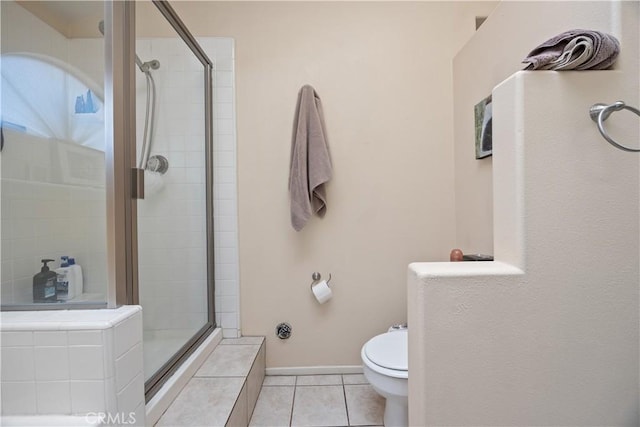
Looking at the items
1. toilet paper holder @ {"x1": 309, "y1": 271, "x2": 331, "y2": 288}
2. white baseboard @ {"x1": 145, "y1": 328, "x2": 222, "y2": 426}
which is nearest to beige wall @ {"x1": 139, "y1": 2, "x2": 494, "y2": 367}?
toilet paper holder @ {"x1": 309, "y1": 271, "x2": 331, "y2": 288}

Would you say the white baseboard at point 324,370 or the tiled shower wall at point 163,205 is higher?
the tiled shower wall at point 163,205

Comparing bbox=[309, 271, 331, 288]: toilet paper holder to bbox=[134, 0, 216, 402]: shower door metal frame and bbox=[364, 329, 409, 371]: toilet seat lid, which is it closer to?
bbox=[364, 329, 409, 371]: toilet seat lid

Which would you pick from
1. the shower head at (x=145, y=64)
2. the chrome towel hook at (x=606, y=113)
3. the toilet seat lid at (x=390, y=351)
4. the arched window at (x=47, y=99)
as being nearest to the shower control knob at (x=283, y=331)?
the toilet seat lid at (x=390, y=351)

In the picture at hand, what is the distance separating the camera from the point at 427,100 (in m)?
1.95

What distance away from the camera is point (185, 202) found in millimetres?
1728

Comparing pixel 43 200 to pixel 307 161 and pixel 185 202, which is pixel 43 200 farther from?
pixel 307 161

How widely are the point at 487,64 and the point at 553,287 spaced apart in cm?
123

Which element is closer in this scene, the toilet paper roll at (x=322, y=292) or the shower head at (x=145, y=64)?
the shower head at (x=145, y=64)

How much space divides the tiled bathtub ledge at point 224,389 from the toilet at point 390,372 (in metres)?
0.59

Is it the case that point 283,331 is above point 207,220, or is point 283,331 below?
below

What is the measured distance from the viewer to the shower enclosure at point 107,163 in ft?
3.39

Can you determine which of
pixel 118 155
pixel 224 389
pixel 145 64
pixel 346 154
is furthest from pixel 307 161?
pixel 224 389

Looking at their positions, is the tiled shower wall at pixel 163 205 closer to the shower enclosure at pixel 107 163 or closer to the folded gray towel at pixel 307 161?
the shower enclosure at pixel 107 163

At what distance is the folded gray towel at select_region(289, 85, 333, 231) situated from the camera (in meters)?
1.82
